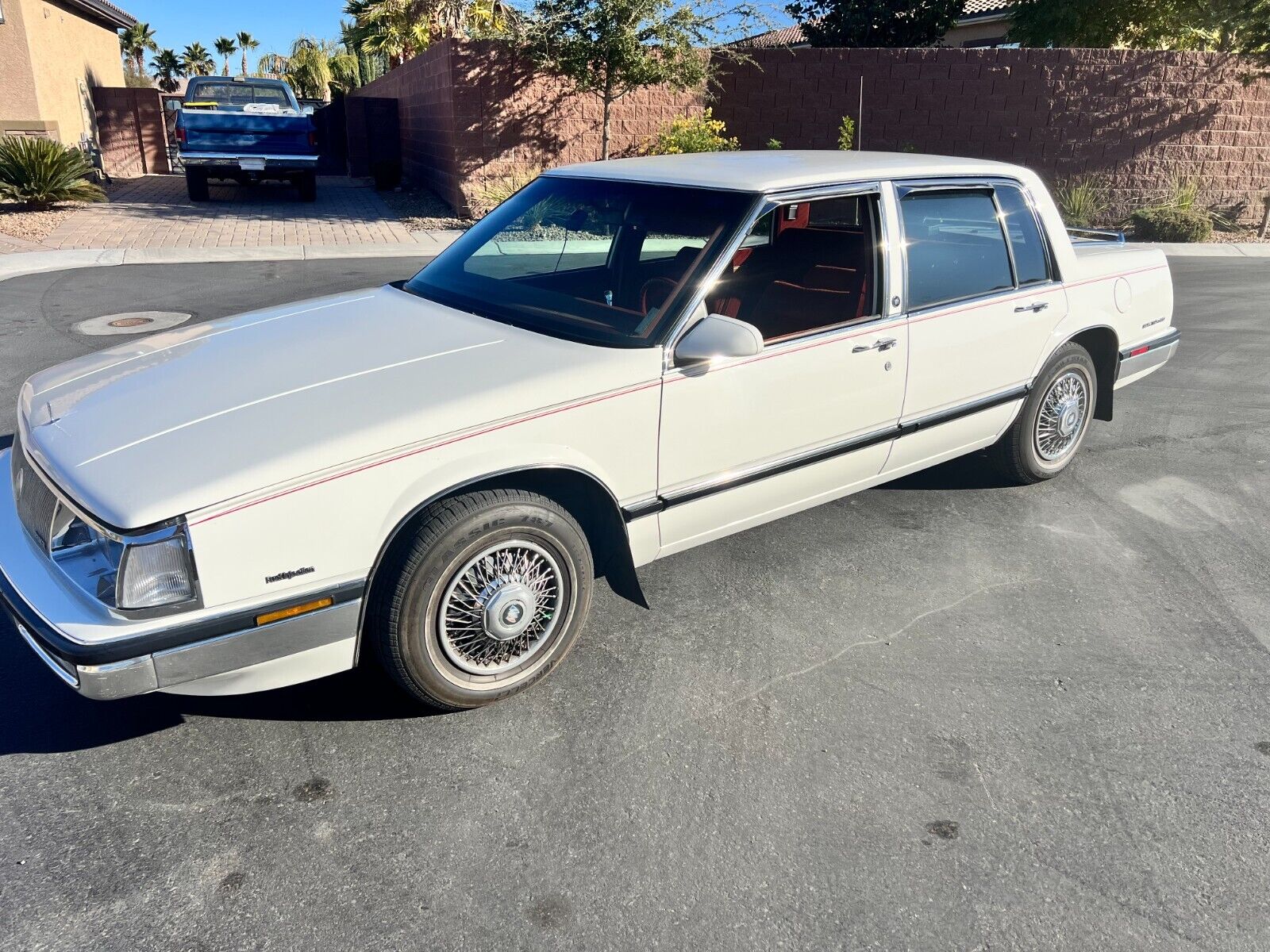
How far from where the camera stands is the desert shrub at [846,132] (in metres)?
16.7

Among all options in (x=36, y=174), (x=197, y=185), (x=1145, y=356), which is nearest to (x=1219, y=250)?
(x=1145, y=356)

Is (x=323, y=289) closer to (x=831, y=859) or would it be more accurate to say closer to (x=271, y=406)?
(x=271, y=406)

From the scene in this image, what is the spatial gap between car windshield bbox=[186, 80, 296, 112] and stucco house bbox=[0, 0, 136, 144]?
350 cm

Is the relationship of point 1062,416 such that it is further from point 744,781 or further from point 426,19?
point 426,19

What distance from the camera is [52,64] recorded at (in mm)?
20094

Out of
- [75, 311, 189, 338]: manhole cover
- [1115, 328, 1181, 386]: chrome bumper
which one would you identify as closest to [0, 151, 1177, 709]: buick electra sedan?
[1115, 328, 1181, 386]: chrome bumper

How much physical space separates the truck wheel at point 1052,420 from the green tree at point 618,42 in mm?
11260

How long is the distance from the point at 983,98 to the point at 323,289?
41.8 feet

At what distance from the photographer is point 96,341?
8031 mm

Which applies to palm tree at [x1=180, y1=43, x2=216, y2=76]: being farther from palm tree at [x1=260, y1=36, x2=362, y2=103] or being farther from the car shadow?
the car shadow

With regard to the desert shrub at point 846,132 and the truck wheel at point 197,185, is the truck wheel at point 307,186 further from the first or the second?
the desert shrub at point 846,132

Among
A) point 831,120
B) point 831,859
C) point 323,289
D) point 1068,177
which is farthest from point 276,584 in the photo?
point 1068,177

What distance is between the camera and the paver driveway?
1359 centimetres

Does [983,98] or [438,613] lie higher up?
[983,98]
